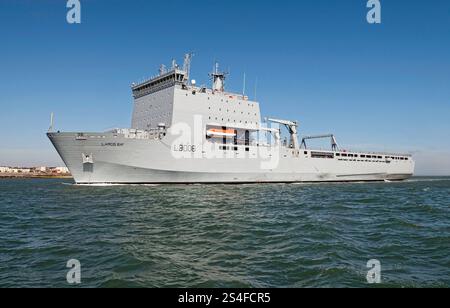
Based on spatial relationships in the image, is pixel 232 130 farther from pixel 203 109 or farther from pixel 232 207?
pixel 232 207

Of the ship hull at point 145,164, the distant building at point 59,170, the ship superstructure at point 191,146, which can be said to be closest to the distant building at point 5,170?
the distant building at point 59,170

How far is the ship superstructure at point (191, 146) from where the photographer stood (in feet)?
82.4

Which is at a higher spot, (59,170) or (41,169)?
(41,169)

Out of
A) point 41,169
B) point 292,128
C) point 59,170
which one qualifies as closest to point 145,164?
point 292,128

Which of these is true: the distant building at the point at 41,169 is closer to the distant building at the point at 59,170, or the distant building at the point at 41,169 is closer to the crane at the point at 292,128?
the distant building at the point at 59,170

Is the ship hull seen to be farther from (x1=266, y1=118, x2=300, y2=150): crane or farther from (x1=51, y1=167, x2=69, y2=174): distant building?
(x1=51, y1=167, x2=69, y2=174): distant building

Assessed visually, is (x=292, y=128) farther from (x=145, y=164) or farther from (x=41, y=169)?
(x=41, y=169)

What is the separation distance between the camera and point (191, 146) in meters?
27.7

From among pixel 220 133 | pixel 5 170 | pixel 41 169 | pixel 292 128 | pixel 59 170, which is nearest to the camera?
pixel 220 133

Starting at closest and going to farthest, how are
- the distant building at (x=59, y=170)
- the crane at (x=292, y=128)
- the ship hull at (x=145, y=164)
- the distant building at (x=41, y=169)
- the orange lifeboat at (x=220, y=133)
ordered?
the ship hull at (x=145, y=164) → the orange lifeboat at (x=220, y=133) → the crane at (x=292, y=128) → the distant building at (x=59, y=170) → the distant building at (x=41, y=169)

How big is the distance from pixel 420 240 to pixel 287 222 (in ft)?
13.1

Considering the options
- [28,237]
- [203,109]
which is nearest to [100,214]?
[28,237]

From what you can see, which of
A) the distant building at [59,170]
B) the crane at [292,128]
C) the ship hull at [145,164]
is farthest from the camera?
the distant building at [59,170]

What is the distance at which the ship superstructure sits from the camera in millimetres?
25125
